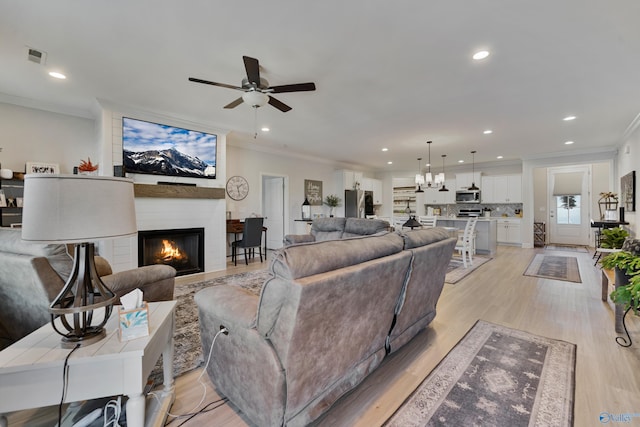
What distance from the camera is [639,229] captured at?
434cm

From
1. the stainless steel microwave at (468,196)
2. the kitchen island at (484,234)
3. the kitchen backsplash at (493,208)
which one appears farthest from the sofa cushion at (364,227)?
the kitchen backsplash at (493,208)

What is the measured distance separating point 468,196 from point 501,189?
35.0 inches

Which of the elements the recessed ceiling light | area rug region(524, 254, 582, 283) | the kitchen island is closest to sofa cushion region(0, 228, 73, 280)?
the recessed ceiling light

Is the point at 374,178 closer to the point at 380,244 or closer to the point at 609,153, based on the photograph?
the point at 609,153

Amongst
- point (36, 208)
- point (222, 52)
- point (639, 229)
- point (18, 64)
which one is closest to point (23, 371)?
point (36, 208)

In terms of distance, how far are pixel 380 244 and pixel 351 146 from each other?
5.17 m

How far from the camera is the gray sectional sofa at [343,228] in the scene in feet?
11.9

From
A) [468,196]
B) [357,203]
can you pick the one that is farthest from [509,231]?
[357,203]

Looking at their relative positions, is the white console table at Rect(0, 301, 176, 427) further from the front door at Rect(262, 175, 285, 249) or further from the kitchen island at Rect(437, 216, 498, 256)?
the kitchen island at Rect(437, 216, 498, 256)

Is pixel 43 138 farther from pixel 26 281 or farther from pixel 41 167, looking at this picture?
pixel 26 281

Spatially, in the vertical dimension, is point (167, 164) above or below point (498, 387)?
above

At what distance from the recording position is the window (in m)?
8.38

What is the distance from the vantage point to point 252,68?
243 centimetres

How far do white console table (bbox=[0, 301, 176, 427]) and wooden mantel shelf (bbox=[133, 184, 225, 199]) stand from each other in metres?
3.30
